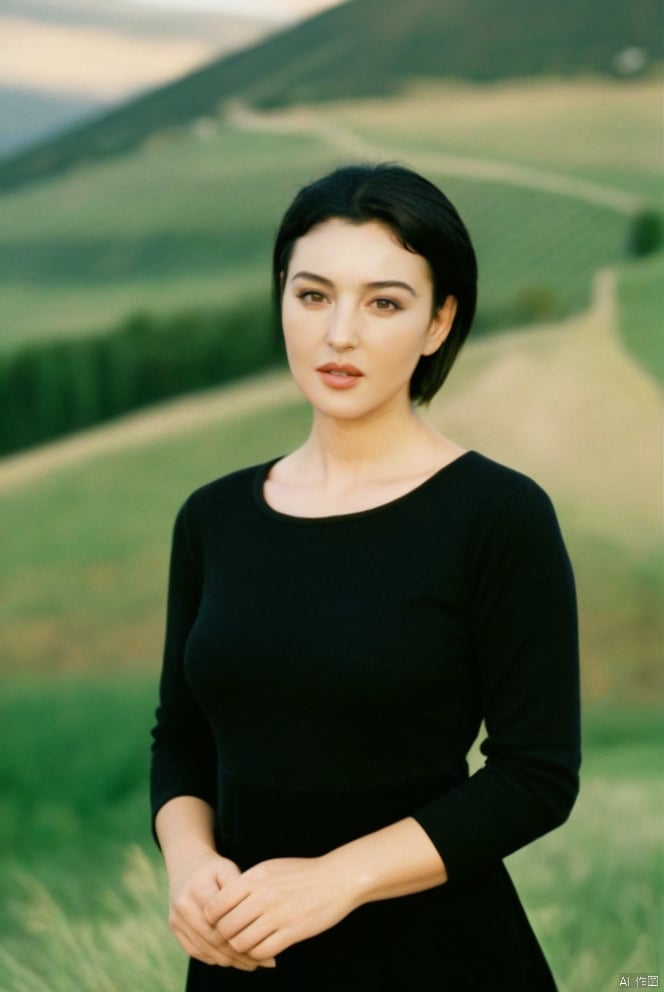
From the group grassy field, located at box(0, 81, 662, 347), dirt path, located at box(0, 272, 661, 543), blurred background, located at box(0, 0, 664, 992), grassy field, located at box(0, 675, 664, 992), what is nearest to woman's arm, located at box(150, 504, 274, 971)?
grassy field, located at box(0, 675, 664, 992)

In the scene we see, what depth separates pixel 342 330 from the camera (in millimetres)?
1224

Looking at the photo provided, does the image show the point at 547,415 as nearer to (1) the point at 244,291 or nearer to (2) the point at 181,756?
(1) the point at 244,291

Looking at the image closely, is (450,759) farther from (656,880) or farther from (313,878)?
(656,880)

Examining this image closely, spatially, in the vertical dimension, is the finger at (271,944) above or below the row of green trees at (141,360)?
below

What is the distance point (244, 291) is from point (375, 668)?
2093mm

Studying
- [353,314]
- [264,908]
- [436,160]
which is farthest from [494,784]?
[436,160]

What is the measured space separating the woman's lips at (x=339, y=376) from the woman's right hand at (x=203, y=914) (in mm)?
468

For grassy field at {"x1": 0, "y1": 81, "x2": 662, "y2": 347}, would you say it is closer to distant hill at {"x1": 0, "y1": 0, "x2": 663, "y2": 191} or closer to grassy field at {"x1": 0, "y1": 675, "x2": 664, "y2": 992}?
distant hill at {"x1": 0, "y1": 0, "x2": 663, "y2": 191}

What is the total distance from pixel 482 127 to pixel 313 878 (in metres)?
2.44

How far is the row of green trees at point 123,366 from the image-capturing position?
3.07 meters

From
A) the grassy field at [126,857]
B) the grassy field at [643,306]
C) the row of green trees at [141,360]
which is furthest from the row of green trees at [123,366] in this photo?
the grassy field at [643,306]

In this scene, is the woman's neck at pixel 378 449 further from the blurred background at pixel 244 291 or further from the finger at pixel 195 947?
the blurred background at pixel 244 291

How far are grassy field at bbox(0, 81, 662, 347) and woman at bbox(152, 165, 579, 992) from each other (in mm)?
1867

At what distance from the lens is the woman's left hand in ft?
3.68
